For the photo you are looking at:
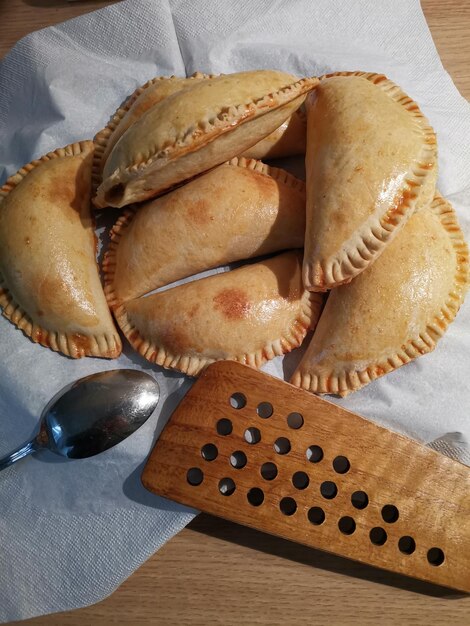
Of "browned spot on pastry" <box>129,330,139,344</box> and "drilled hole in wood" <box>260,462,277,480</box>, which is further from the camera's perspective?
"browned spot on pastry" <box>129,330,139,344</box>

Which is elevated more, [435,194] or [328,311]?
[435,194]

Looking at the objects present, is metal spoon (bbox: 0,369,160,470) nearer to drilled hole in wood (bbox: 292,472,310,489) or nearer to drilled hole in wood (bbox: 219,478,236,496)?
drilled hole in wood (bbox: 219,478,236,496)

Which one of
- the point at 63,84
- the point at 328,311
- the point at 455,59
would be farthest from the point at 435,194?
the point at 63,84

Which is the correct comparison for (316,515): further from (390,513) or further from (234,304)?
(234,304)

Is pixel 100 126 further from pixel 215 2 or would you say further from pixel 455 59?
pixel 455 59

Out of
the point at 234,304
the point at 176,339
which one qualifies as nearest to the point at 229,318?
the point at 234,304

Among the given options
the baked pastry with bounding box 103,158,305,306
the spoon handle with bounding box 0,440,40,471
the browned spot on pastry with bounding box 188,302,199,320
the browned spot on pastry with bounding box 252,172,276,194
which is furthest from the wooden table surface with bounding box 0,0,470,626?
the browned spot on pastry with bounding box 252,172,276,194
